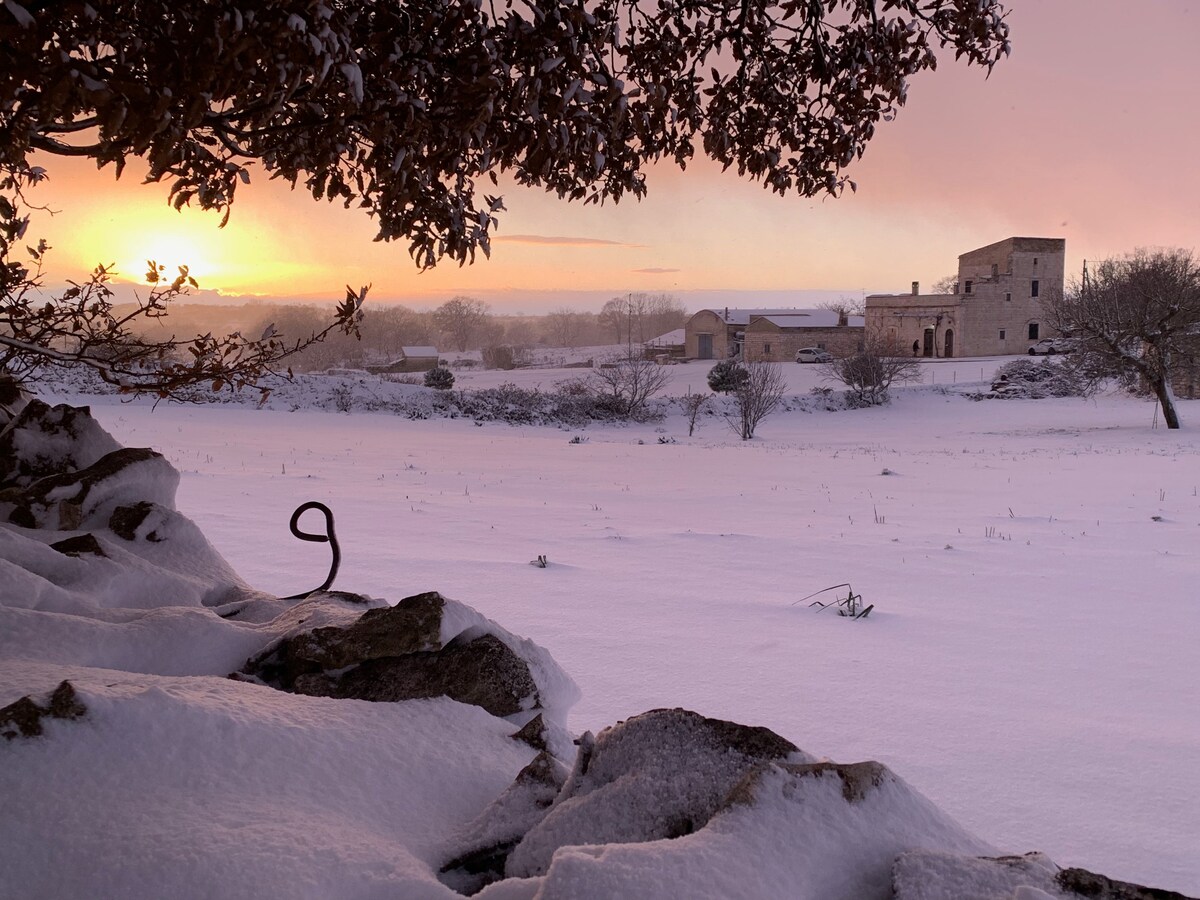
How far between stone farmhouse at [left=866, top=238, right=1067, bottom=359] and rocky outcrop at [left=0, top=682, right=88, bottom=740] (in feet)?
200

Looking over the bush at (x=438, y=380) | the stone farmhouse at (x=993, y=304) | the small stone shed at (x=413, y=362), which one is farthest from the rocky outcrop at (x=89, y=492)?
the small stone shed at (x=413, y=362)

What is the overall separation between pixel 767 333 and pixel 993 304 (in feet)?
51.5

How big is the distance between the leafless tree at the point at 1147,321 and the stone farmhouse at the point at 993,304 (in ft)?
106

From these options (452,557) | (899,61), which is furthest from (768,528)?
(899,61)

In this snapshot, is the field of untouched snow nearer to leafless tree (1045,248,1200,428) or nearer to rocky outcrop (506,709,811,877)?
rocky outcrop (506,709,811,877)

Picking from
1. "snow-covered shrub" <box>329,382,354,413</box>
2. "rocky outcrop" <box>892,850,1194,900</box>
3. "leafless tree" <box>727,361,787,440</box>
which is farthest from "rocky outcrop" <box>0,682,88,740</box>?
"snow-covered shrub" <box>329,382,354,413</box>

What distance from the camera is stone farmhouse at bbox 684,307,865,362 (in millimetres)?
63281

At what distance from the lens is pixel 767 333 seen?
209 feet

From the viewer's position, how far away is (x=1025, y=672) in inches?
172

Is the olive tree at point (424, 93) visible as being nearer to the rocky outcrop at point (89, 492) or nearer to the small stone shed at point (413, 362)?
the rocky outcrop at point (89, 492)

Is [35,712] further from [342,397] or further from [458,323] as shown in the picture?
[458,323]

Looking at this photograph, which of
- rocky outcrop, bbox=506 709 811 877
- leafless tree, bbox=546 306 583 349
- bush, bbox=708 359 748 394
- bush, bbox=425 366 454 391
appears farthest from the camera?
leafless tree, bbox=546 306 583 349

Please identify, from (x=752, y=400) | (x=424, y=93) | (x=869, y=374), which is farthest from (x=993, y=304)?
(x=424, y=93)

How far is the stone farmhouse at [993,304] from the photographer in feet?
194
